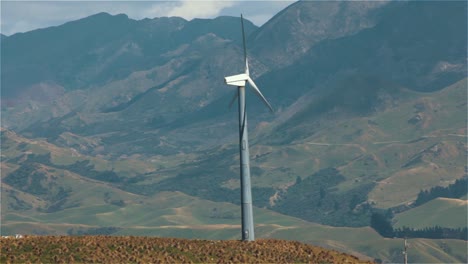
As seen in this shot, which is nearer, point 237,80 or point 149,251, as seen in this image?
point 149,251

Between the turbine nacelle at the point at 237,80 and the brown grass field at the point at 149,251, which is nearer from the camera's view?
the brown grass field at the point at 149,251

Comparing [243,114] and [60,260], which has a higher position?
[243,114]

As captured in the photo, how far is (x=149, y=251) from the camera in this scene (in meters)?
137

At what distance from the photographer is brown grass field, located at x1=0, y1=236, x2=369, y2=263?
131250 millimetres

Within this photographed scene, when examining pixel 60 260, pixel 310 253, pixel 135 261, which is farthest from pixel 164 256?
pixel 310 253

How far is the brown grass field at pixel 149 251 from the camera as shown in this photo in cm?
13125

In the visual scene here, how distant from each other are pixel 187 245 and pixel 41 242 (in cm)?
2055

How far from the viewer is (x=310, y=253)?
14675cm

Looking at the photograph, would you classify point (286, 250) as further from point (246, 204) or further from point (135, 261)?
point (135, 261)

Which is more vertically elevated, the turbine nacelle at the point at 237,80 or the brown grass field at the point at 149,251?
the turbine nacelle at the point at 237,80

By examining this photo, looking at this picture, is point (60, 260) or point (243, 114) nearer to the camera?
point (60, 260)

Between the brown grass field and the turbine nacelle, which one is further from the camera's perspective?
the turbine nacelle

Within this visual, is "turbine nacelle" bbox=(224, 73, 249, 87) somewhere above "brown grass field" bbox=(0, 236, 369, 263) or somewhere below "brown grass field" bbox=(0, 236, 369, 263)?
above

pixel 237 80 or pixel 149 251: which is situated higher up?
pixel 237 80
